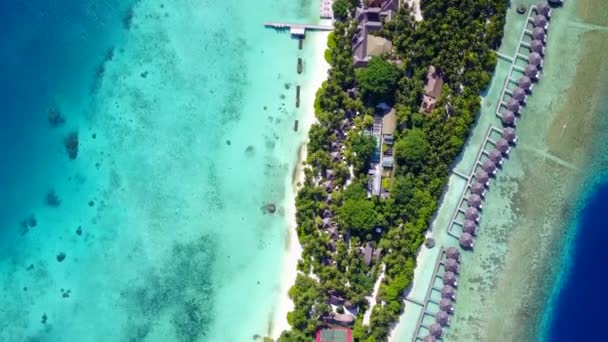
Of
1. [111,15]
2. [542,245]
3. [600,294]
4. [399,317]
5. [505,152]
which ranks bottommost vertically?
[399,317]

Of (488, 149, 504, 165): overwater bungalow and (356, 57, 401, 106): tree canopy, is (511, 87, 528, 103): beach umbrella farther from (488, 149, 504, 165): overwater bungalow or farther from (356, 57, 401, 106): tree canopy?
(356, 57, 401, 106): tree canopy

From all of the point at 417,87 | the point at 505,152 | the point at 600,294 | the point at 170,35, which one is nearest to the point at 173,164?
the point at 170,35

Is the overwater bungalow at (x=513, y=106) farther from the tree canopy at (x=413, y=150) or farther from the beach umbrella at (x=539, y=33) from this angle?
the tree canopy at (x=413, y=150)

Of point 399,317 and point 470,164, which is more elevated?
point 470,164

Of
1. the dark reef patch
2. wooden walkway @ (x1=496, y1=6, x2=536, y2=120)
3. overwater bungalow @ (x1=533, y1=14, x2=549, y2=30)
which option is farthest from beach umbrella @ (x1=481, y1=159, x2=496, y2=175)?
the dark reef patch

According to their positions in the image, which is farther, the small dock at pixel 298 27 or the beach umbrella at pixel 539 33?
the small dock at pixel 298 27

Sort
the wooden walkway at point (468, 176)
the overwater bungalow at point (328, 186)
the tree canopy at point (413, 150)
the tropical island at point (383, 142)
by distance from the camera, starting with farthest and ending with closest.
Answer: the wooden walkway at point (468, 176) → the overwater bungalow at point (328, 186) → the tropical island at point (383, 142) → the tree canopy at point (413, 150)

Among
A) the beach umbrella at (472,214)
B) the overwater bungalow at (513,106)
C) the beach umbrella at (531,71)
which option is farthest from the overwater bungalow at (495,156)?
the beach umbrella at (531,71)

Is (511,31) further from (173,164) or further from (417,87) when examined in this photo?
(173,164)
